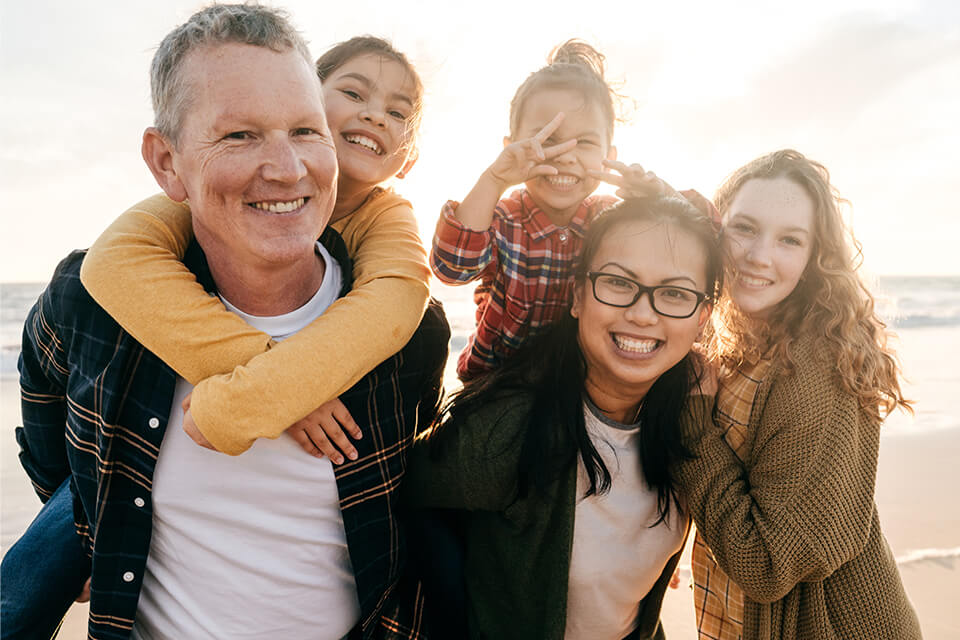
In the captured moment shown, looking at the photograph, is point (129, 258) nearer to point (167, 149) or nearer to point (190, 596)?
point (167, 149)

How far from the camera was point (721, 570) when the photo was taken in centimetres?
241

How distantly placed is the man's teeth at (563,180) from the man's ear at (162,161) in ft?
4.86

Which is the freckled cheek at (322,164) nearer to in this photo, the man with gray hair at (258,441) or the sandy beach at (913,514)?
the man with gray hair at (258,441)

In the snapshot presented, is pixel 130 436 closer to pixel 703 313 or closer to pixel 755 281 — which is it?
pixel 703 313

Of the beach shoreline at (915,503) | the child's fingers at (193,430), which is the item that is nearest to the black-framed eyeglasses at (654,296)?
the beach shoreline at (915,503)

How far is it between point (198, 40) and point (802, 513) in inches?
91.1

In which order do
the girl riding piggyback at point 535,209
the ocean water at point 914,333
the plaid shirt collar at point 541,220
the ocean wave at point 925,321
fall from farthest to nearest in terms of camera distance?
1. the ocean wave at point 925,321
2. the ocean water at point 914,333
3. the plaid shirt collar at point 541,220
4. the girl riding piggyback at point 535,209

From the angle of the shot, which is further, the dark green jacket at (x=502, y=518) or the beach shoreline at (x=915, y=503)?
the beach shoreline at (x=915, y=503)

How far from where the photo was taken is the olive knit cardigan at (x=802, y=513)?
196 cm

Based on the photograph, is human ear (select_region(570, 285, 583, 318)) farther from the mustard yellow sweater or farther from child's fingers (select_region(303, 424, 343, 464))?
child's fingers (select_region(303, 424, 343, 464))

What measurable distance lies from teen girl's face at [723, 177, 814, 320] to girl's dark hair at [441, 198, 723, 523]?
175mm

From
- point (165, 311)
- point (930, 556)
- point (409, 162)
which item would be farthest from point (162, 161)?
point (930, 556)

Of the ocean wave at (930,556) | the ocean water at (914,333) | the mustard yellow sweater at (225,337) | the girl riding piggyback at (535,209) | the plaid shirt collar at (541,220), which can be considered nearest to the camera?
the mustard yellow sweater at (225,337)

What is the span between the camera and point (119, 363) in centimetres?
158
